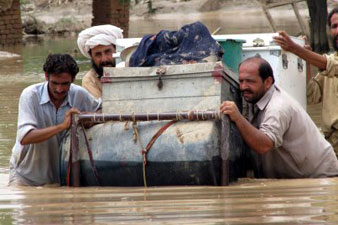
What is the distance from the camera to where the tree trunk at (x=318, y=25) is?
60.4 feet

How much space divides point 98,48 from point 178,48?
138 cm

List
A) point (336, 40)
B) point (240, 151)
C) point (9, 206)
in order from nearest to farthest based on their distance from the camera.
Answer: point (9, 206), point (240, 151), point (336, 40)

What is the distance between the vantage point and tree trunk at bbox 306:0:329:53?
18.4 metres

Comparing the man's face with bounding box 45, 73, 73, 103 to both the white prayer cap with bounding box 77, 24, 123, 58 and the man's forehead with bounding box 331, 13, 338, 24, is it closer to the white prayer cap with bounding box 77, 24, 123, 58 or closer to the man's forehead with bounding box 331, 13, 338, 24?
the white prayer cap with bounding box 77, 24, 123, 58

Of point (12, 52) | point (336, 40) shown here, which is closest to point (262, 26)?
point (12, 52)

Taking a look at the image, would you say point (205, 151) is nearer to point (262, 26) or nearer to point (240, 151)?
point (240, 151)

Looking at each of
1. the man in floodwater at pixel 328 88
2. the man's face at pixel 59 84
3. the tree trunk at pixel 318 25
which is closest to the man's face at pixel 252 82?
the man in floodwater at pixel 328 88

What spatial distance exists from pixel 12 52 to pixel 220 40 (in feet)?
55.6

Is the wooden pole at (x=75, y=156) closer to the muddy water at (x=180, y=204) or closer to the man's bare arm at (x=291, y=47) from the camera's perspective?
the muddy water at (x=180, y=204)

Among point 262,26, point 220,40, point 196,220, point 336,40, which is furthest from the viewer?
point 262,26

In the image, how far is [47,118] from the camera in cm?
634

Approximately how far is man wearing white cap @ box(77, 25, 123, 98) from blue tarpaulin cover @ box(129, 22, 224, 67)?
1.04 meters

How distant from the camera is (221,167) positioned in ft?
19.1

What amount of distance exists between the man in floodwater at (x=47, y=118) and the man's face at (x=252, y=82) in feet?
3.39
